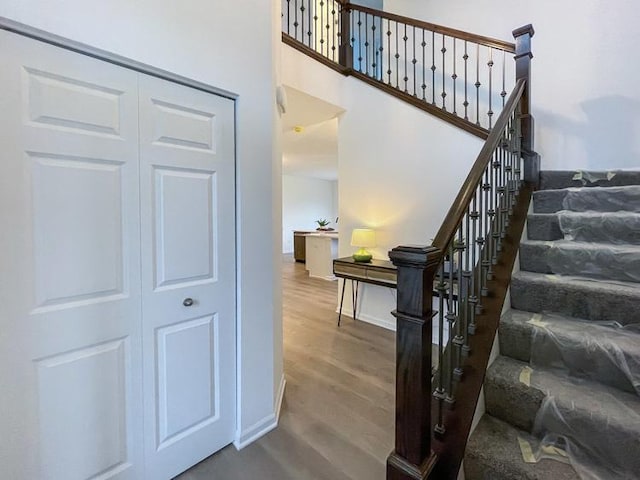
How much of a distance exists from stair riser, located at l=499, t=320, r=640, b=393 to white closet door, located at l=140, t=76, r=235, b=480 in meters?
1.39

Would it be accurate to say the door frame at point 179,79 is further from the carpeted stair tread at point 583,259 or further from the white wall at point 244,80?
the carpeted stair tread at point 583,259

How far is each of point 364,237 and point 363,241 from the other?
0.05m

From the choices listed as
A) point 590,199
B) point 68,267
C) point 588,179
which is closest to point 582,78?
point 588,179

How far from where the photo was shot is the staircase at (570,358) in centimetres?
110

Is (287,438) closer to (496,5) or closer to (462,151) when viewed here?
(462,151)

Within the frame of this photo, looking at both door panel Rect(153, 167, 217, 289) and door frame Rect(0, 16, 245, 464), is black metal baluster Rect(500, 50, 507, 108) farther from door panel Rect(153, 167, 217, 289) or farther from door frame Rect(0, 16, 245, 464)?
door panel Rect(153, 167, 217, 289)

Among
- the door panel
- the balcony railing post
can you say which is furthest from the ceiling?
the door panel

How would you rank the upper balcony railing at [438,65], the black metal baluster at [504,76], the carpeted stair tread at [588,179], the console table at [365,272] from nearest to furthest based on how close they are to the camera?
the carpeted stair tread at [588,179], the black metal baluster at [504,76], the upper balcony railing at [438,65], the console table at [365,272]

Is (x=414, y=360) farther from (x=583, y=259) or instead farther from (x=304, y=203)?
(x=304, y=203)

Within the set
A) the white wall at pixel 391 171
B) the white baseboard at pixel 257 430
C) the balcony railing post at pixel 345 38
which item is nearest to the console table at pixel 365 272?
the white wall at pixel 391 171

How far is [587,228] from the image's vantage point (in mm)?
1812

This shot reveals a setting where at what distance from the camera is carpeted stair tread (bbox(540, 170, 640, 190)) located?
7.00 feet

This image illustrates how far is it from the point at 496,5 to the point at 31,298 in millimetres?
4415

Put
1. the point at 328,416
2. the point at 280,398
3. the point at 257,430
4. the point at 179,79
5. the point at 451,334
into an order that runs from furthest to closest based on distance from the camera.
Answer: the point at 280,398, the point at 328,416, the point at 257,430, the point at 179,79, the point at 451,334
